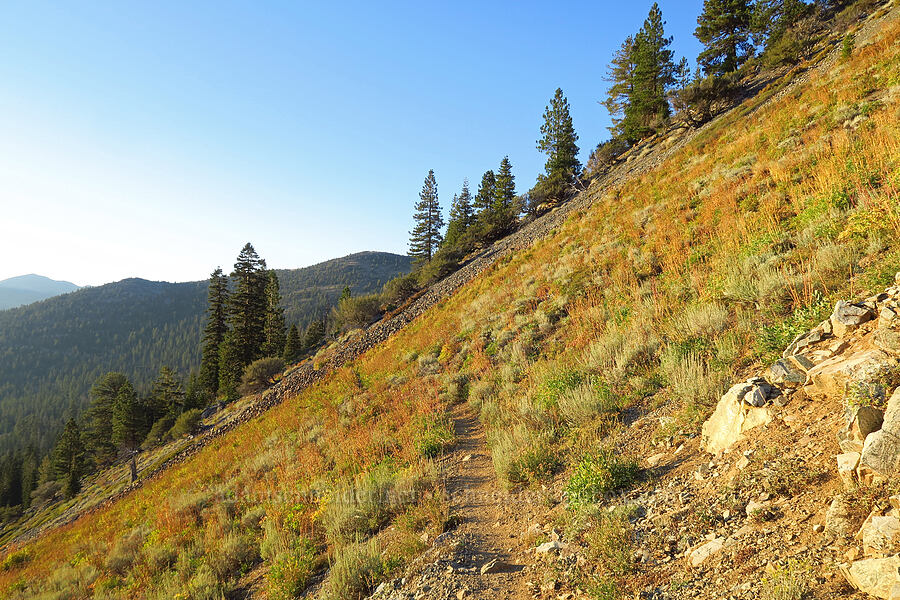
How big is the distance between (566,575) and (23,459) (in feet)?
349

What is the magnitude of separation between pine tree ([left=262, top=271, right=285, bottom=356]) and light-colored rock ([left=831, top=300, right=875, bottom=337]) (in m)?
42.9

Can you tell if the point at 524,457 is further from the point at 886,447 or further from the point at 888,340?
the point at 888,340

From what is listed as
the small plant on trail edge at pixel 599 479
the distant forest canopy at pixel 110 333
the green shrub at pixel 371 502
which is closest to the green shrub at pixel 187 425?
the green shrub at pixel 371 502

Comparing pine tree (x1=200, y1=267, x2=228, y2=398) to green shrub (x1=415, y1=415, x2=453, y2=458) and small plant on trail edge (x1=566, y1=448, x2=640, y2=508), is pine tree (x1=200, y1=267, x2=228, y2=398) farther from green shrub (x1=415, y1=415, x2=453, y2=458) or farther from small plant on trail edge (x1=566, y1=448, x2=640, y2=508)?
small plant on trail edge (x1=566, y1=448, x2=640, y2=508)

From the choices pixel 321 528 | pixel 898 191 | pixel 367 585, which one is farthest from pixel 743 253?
pixel 321 528

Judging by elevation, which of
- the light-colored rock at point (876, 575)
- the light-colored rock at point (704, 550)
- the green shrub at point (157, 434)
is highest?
the light-colored rock at point (876, 575)

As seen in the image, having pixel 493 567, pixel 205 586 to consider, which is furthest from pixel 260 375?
pixel 493 567

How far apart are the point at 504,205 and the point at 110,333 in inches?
8289

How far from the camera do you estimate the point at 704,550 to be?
2422mm

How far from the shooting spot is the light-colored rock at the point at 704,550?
2.37 m

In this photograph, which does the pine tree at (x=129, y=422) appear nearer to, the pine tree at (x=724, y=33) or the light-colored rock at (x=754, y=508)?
the light-colored rock at (x=754, y=508)

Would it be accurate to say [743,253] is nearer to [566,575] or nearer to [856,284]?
[856,284]

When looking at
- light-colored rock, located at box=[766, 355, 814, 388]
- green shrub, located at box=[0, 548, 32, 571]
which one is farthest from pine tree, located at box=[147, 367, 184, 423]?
light-colored rock, located at box=[766, 355, 814, 388]

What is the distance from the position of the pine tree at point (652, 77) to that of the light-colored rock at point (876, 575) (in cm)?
3654
